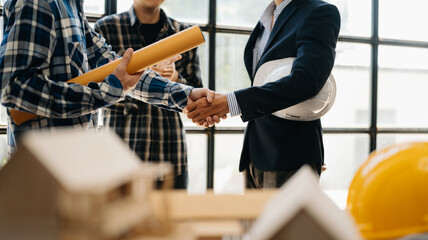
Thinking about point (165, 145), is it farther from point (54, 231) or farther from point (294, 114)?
point (54, 231)

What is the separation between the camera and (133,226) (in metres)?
0.40

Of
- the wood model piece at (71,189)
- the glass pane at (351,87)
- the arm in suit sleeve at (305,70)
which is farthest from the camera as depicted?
the glass pane at (351,87)

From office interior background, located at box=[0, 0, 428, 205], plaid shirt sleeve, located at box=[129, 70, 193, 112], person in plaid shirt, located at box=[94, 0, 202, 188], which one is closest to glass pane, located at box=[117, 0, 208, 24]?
office interior background, located at box=[0, 0, 428, 205]

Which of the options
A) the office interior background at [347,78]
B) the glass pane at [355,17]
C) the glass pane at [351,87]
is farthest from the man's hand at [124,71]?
the glass pane at [355,17]

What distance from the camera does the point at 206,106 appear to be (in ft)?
5.30

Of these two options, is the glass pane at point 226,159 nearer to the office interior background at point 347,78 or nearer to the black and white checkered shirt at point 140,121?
the office interior background at point 347,78

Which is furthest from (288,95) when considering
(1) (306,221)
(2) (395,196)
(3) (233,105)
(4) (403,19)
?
→ (4) (403,19)

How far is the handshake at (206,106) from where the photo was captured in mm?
1590

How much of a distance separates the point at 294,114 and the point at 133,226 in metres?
1.13

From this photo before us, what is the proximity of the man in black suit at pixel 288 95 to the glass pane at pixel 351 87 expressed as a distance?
5.84 feet

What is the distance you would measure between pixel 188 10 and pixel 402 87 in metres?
2.12

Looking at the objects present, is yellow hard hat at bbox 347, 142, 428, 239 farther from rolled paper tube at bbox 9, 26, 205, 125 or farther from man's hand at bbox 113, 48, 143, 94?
man's hand at bbox 113, 48, 143, 94

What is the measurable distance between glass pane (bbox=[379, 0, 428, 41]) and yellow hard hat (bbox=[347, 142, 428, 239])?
3.13m

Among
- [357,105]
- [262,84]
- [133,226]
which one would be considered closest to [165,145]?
[262,84]
